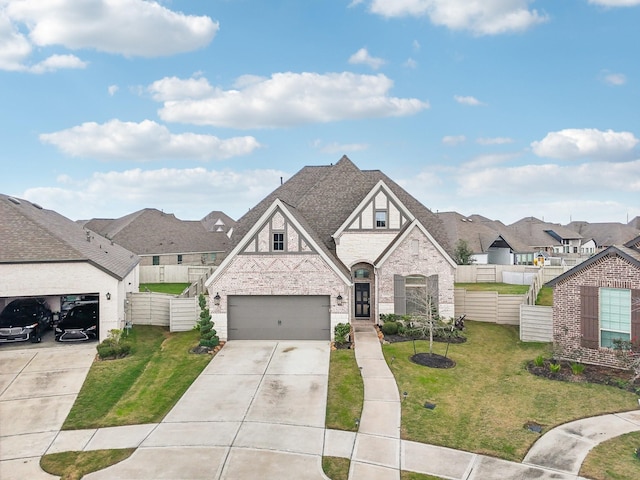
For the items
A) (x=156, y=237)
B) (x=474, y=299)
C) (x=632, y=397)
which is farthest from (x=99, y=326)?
(x=156, y=237)

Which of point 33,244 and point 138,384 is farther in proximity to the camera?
point 33,244

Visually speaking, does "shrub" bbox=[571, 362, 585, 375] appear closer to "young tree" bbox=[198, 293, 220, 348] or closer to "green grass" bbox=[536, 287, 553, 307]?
"green grass" bbox=[536, 287, 553, 307]

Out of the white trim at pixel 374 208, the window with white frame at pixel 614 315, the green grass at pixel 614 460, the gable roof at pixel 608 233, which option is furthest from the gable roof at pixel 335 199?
the gable roof at pixel 608 233

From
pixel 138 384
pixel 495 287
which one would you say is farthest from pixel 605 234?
pixel 138 384

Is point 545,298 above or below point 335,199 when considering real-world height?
below

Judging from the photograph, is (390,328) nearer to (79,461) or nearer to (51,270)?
(79,461)

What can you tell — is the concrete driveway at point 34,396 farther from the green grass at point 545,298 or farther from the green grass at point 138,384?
the green grass at point 545,298

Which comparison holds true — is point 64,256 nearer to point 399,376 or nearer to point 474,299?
point 399,376

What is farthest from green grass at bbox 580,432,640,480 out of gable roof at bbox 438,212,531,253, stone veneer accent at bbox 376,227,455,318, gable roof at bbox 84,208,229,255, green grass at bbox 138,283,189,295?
gable roof at bbox 84,208,229,255
